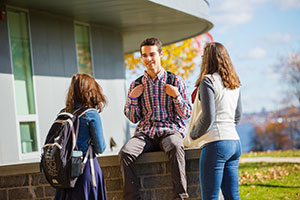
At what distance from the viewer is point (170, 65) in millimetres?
17656

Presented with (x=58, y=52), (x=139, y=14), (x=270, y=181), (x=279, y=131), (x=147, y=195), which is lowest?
(x=279, y=131)

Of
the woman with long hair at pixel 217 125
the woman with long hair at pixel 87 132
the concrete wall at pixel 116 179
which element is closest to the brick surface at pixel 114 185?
the concrete wall at pixel 116 179

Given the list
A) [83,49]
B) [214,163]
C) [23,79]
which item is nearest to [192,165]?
[214,163]

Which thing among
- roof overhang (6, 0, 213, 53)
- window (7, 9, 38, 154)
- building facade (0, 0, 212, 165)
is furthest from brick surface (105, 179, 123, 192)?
roof overhang (6, 0, 213, 53)

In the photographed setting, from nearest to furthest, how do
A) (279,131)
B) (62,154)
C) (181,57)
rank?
(62,154) → (181,57) → (279,131)

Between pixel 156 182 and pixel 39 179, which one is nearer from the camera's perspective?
pixel 156 182

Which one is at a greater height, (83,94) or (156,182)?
(83,94)

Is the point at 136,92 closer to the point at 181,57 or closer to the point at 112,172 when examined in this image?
the point at 112,172

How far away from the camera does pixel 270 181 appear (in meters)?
9.46

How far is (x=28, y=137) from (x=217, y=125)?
16.9 ft

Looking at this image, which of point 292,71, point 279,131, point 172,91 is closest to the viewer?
point 172,91

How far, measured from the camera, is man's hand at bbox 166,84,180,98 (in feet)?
17.0

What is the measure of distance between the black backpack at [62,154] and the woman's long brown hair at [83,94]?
144mm

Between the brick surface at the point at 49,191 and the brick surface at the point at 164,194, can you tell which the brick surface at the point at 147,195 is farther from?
the brick surface at the point at 49,191
